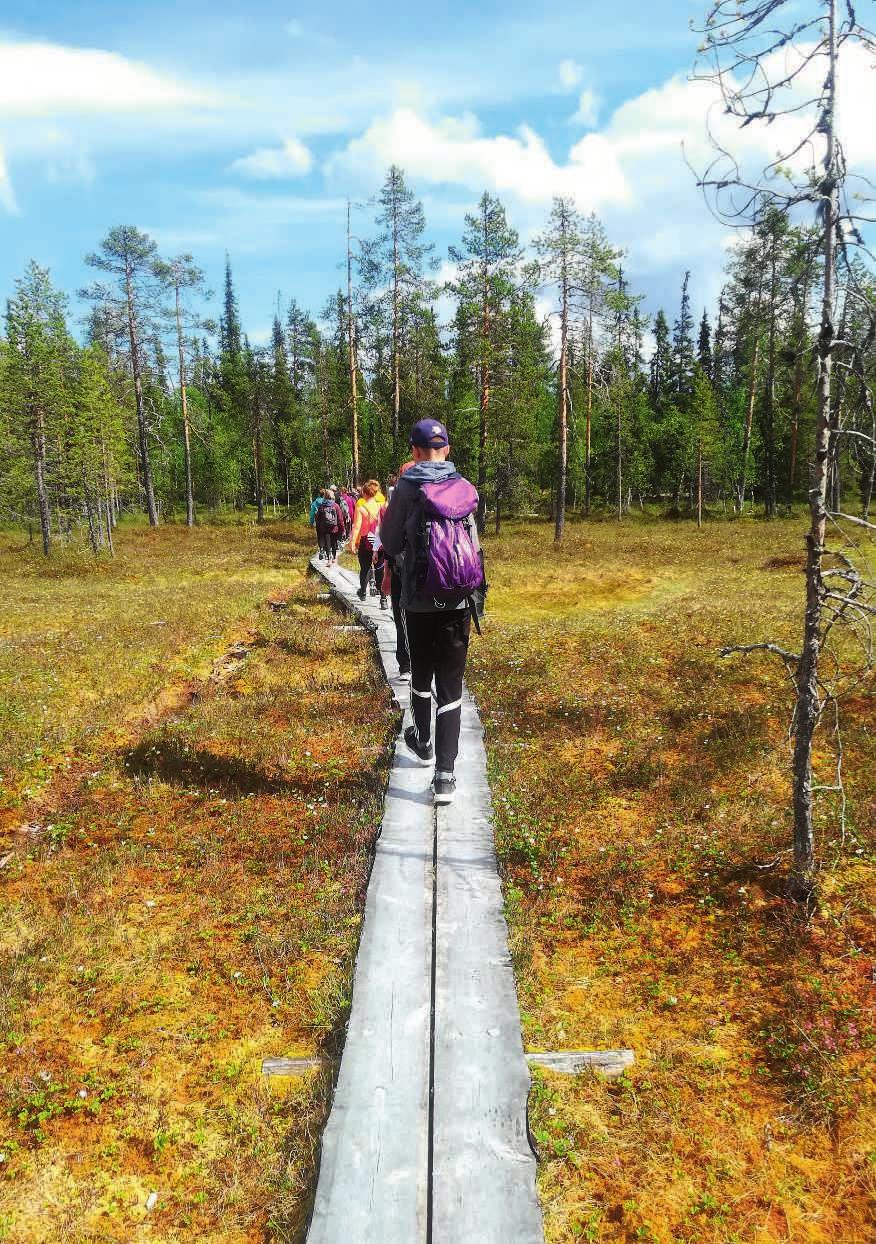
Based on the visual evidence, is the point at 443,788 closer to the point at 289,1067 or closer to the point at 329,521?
the point at 289,1067

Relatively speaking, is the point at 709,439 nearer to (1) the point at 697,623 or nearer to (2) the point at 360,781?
(1) the point at 697,623

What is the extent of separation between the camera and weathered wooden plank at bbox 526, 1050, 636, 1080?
3.87 meters

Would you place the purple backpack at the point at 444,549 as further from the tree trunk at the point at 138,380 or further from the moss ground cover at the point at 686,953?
the tree trunk at the point at 138,380

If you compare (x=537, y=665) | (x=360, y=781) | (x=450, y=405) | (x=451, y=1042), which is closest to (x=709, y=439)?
(x=450, y=405)

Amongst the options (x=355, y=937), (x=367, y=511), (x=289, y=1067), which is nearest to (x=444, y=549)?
(x=355, y=937)

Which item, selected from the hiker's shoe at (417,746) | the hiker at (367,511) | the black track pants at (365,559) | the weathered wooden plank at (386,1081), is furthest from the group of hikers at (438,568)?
the black track pants at (365,559)

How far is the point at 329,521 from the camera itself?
2061 centimetres

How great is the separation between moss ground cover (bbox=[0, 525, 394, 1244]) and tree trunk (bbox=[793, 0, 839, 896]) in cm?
337

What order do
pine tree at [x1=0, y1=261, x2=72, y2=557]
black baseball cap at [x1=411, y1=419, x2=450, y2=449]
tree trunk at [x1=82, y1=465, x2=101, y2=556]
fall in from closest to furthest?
black baseball cap at [x1=411, y1=419, x2=450, y2=449]
pine tree at [x1=0, y1=261, x2=72, y2=557]
tree trunk at [x1=82, y1=465, x2=101, y2=556]

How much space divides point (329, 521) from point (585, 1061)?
18.0 meters

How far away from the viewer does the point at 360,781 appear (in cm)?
740

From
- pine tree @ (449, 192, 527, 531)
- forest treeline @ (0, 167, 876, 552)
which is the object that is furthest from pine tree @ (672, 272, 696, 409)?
pine tree @ (449, 192, 527, 531)

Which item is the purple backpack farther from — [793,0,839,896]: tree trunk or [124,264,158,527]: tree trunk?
[124,264,158,527]: tree trunk

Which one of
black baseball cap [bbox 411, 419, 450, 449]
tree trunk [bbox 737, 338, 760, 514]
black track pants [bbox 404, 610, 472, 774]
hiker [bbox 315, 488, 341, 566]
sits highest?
tree trunk [bbox 737, 338, 760, 514]
